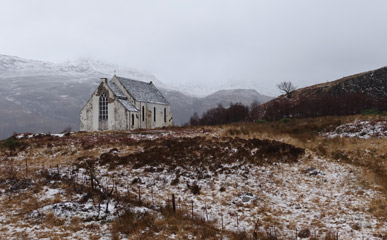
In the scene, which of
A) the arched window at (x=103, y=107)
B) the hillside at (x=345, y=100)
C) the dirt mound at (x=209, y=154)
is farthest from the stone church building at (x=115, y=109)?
the hillside at (x=345, y=100)

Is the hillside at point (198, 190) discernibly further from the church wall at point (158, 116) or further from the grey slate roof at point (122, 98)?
the church wall at point (158, 116)

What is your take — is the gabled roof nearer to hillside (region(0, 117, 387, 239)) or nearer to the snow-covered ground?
hillside (region(0, 117, 387, 239))

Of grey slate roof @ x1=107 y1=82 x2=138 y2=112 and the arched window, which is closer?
grey slate roof @ x1=107 y1=82 x2=138 y2=112

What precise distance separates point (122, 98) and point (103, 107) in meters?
3.73

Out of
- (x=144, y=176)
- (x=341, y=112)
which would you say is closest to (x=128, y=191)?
(x=144, y=176)

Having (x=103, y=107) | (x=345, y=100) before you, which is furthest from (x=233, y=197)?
(x=345, y=100)

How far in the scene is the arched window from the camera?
45.0 meters

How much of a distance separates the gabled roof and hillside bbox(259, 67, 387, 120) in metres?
23.6

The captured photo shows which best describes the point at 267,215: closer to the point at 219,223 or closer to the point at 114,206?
the point at 219,223

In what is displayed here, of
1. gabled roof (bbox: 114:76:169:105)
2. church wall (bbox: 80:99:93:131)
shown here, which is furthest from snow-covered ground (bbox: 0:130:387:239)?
gabled roof (bbox: 114:76:169:105)

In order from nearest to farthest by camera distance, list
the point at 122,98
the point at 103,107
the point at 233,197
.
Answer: the point at 233,197
the point at 103,107
the point at 122,98

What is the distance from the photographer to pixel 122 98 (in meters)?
47.0

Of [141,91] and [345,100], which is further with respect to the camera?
[141,91]

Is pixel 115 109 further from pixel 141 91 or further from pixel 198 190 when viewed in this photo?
pixel 198 190
